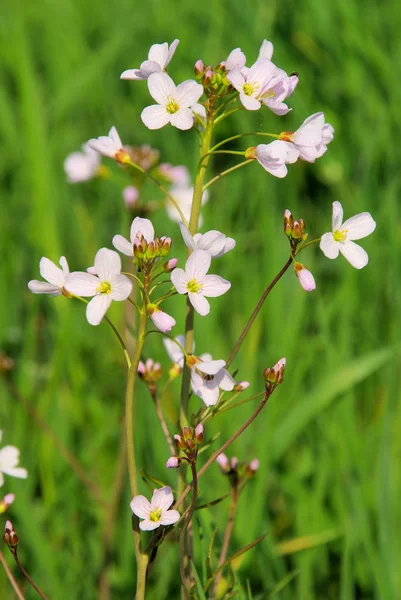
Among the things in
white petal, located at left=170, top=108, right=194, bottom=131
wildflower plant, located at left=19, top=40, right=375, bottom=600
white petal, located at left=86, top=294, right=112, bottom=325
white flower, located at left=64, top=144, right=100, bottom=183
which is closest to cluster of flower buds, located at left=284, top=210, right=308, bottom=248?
wildflower plant, located at left=19, top=40, right=375, bottom=600

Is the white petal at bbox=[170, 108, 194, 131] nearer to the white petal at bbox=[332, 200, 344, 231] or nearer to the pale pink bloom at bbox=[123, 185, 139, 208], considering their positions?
the white petal at bbox=[332, 200, 344, 231]

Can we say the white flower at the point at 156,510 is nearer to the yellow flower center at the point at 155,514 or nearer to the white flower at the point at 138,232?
the yellow flower center at the point at 155,514

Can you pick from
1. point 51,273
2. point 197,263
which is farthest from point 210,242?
point 51,273

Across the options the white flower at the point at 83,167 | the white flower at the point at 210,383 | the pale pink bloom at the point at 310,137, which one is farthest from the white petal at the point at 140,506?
the white flower at the point at 83,167

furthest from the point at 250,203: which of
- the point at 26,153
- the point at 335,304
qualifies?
the point at 26,153

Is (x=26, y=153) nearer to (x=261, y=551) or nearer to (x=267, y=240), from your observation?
(x=267, y=240)
